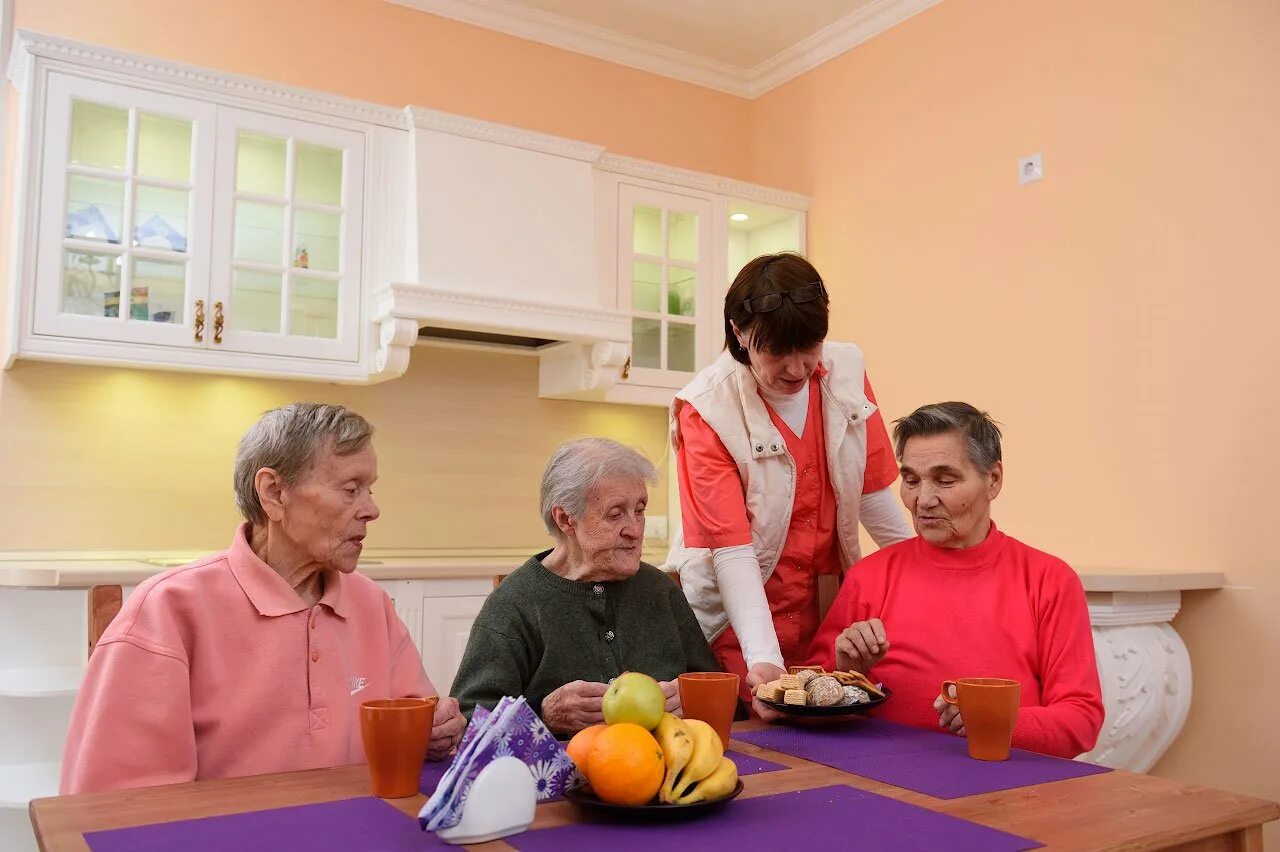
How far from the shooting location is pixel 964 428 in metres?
1.72

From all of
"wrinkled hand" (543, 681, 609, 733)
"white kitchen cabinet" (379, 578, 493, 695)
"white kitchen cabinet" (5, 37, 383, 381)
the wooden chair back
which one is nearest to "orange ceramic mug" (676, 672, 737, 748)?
"wrinkled hand" (543, 681, 609, 733)

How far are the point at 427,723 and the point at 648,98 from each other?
3609 millimetres

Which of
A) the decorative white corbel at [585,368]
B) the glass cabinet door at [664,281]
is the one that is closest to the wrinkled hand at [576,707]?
the decorative white corbel at [585,368]

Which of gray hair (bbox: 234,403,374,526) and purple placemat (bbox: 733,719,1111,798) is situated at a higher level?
gray hair (bbox: 234,403,374,526)

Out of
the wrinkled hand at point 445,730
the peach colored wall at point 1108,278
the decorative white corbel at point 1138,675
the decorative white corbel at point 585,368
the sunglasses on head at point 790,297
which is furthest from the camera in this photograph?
the decorative white corbel at point 585,368

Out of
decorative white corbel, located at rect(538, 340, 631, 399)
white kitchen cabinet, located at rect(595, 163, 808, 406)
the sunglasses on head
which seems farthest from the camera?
white kitchen cabinet, located at rect(595, 163, 808, 406)

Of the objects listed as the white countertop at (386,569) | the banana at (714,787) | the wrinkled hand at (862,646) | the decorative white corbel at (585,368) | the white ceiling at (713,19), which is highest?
the white ceiling at (713,19)

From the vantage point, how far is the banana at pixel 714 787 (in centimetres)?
101

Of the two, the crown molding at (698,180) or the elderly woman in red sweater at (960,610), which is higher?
the crown molding at (698,180)

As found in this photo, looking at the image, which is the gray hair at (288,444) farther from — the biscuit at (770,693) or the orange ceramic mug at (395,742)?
the biscuit at (770,693)

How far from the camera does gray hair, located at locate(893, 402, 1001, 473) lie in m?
1.71

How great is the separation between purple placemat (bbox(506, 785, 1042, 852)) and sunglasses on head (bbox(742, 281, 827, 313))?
2.71ft

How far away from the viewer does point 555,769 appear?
1050 millimetres

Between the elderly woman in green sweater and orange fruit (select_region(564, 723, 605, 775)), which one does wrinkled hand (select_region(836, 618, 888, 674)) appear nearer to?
the elderly woman in green sweater
